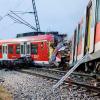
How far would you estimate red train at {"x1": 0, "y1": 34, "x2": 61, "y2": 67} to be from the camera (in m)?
32.5

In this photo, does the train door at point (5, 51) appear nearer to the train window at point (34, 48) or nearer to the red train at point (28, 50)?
the red train at point (28, 50)

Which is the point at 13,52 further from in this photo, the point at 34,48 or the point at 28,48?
the point at 34,48

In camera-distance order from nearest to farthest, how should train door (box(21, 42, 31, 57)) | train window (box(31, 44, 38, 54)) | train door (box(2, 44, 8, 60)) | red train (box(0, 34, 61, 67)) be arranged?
red train (box(0, 34, 61, 67)) < train window (box(31, 44, 38, 54)) < train door (box(21, 42, 31, 57)) < train door (box(2, 44, 8, 60))

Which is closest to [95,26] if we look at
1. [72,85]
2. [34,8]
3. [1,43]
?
[72,85]

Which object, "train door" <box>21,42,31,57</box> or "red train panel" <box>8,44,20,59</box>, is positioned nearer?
"train door" <box>21,42,31,57</box>

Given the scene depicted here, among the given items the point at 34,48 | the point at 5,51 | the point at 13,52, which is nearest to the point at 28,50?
the point at 34,48

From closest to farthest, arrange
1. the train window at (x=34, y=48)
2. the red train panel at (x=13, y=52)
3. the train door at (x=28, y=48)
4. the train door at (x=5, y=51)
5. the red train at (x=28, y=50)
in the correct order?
1. the red train at (x=28, y=50)
2. the train window at (x=34, y=48)
3. the train door at (x=28, y=48)
4. the red train panel at (x=13, y=52)
5. the train door at (x=5, y=51)

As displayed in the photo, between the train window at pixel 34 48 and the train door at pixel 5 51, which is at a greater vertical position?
the train window at pixel 34 48

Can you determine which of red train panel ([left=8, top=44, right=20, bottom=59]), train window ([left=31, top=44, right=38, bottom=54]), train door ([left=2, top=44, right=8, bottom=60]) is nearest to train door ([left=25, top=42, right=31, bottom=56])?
train window ([left=31, top=44, right=38, bottom=54])

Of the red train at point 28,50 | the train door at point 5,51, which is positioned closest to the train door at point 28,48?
the red train at point 28,50

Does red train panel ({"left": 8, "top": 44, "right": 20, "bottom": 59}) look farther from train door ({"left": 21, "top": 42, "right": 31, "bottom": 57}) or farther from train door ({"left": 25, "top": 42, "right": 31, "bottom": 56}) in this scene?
train door ({"left": 25, "top": 42, "right": 31, "bottom": 56})

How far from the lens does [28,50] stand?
34.4 meters

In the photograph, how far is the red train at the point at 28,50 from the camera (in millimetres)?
32531

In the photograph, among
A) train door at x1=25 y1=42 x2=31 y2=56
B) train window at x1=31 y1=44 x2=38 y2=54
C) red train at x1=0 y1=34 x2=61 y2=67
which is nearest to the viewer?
red train at x1=0 y1=34 x2=61 y2=67
